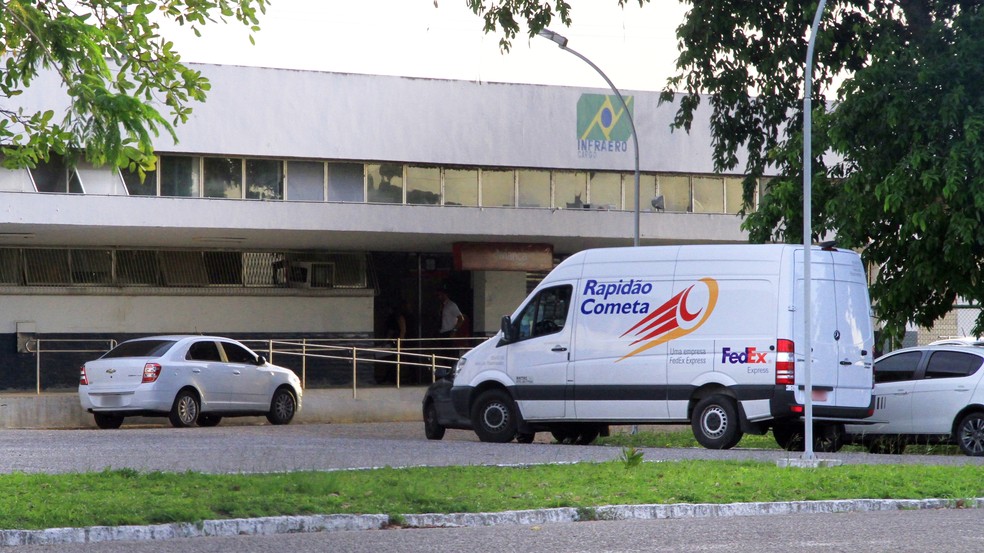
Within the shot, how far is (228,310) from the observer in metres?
29.4

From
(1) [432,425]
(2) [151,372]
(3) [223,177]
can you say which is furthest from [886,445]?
(3) [223,177]

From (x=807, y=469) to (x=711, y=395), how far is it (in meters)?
3.85

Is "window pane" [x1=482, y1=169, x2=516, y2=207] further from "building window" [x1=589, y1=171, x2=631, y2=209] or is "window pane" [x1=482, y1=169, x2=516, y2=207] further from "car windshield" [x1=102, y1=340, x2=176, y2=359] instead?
"car windshield" [x1=102, y1=340, x2=176, y2=359]

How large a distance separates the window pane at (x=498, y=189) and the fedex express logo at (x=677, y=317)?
11501 mm

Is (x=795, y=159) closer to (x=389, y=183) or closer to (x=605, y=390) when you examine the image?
(x=605, y=390)

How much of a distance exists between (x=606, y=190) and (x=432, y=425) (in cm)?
Result: 1093

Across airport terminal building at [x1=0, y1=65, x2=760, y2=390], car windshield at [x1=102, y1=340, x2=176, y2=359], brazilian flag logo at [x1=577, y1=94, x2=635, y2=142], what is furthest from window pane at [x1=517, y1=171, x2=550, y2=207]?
car windshield at [x1=102, y1=340, x2=176, y2=359]

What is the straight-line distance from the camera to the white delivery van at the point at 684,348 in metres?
16.1

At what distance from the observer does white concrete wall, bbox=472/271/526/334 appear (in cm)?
3156

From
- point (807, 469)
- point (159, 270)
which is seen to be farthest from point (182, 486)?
point (159, 270)

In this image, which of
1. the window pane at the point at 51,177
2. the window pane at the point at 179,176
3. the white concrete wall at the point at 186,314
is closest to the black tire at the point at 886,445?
the window pane at the point at 179,176

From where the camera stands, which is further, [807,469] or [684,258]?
[684,258]

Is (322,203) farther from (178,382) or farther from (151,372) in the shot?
(151,372)

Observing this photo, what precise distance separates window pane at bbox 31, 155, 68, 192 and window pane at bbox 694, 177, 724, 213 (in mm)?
13195
